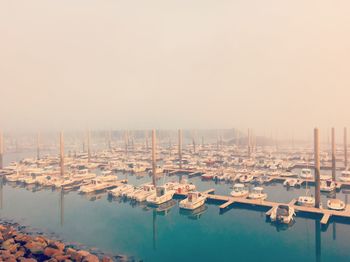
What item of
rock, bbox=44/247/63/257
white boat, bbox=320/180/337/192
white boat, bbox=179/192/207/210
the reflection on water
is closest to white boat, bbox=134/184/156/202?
the reflection on water

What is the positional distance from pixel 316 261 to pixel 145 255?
18363mm

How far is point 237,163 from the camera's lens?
91.3m

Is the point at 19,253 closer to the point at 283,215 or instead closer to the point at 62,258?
the point at 62,258

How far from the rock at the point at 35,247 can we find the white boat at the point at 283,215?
29155 millimetres

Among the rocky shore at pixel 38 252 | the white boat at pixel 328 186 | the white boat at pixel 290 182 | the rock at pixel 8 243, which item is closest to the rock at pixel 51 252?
the rocky shore at pixel 38 252

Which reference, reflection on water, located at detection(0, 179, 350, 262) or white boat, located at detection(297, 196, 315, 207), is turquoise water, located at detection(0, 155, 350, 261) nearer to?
reflection on water, located at detection(0, 179, 350, 262)

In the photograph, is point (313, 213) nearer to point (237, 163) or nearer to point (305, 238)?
point (305, 238)

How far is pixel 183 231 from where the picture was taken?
38.2 meters

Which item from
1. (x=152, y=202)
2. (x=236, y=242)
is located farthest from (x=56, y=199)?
(x=236, y=242)

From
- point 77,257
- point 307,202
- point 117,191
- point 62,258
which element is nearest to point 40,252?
point 62,258

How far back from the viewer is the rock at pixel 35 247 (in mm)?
27217

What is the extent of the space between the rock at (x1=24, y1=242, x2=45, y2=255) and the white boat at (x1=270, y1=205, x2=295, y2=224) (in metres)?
29.2

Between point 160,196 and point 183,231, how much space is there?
11.9 m

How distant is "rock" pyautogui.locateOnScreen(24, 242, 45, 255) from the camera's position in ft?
89.3
